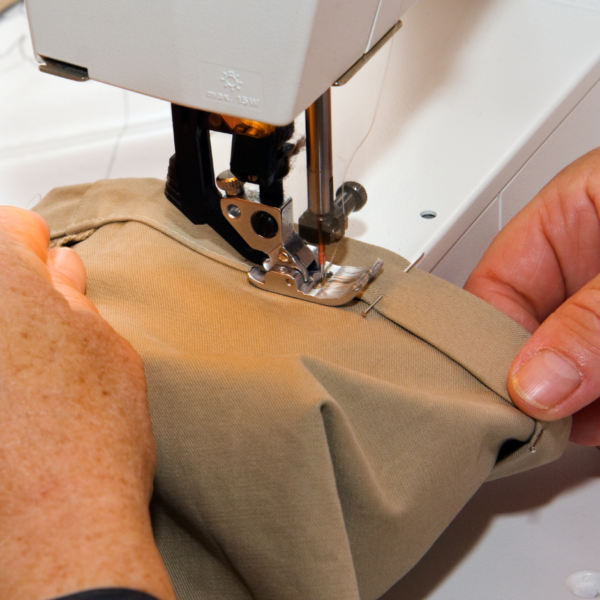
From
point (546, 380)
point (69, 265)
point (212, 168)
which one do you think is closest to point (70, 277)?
Answer: point (69, 265)

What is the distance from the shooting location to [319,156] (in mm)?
658

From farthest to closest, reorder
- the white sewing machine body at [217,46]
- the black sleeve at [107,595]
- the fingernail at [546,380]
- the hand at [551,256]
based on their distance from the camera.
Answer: the hand at [551,256], the fingernail at [546,380], the white sewing machine body at [217,46], the black sleeve at [107,595]

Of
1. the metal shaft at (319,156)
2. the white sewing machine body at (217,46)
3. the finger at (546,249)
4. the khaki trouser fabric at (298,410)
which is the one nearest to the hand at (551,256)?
the finger at (546,249)

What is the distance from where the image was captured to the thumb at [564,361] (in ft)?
2.10

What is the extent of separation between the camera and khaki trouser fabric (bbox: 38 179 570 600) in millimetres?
517

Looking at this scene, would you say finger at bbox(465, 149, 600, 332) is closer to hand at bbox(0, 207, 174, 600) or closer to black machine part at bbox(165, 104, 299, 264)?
black machine part at bbox(165, 104, 299, 264)

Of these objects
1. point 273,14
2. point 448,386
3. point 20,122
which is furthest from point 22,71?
point 448,386

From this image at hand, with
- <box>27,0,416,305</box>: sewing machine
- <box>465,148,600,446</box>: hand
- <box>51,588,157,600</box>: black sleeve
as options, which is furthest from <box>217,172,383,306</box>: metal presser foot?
<box>51,588,157,600</box>: black sleeve

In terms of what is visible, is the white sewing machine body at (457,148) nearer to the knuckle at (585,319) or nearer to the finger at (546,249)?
the finger at (546,249)

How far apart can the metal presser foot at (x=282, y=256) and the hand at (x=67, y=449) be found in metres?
0.18

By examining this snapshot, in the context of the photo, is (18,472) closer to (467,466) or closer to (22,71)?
(467,466)

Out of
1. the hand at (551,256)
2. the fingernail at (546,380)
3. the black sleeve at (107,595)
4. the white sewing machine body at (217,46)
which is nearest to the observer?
the black sleeve at (107,595)

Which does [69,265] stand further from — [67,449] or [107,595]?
[107,595]

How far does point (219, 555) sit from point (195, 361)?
16 centimetres
